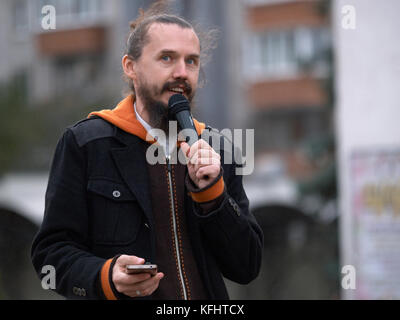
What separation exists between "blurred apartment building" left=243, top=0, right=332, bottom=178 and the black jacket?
2051cm

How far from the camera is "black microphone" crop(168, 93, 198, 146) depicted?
2.58 m

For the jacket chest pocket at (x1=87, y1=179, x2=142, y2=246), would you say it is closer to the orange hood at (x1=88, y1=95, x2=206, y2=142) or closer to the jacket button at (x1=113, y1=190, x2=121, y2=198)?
the jacket button at (x1=113, y1=190, x2=121, y2=198)

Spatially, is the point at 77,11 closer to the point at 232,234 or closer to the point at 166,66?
the point at 166,66

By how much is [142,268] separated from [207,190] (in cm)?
33

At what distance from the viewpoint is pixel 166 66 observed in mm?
2678

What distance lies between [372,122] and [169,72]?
653 centimetres

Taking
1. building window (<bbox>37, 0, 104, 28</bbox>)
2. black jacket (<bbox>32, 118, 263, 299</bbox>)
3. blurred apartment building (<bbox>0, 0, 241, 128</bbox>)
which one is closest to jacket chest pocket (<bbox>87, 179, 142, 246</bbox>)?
black jacket (<bbox>32, 118, 263, 299</bbox>)

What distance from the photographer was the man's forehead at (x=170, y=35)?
8.84ft

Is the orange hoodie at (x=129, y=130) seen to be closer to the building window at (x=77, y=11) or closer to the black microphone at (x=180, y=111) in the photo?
the black microphone at (x=180, y=111)

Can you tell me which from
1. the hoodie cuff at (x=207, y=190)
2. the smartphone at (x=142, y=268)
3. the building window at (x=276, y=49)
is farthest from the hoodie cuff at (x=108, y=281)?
the building window at (x=276, y=49)

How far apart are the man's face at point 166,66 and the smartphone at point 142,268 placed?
571mm

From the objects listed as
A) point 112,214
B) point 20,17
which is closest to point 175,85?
point 112,214
